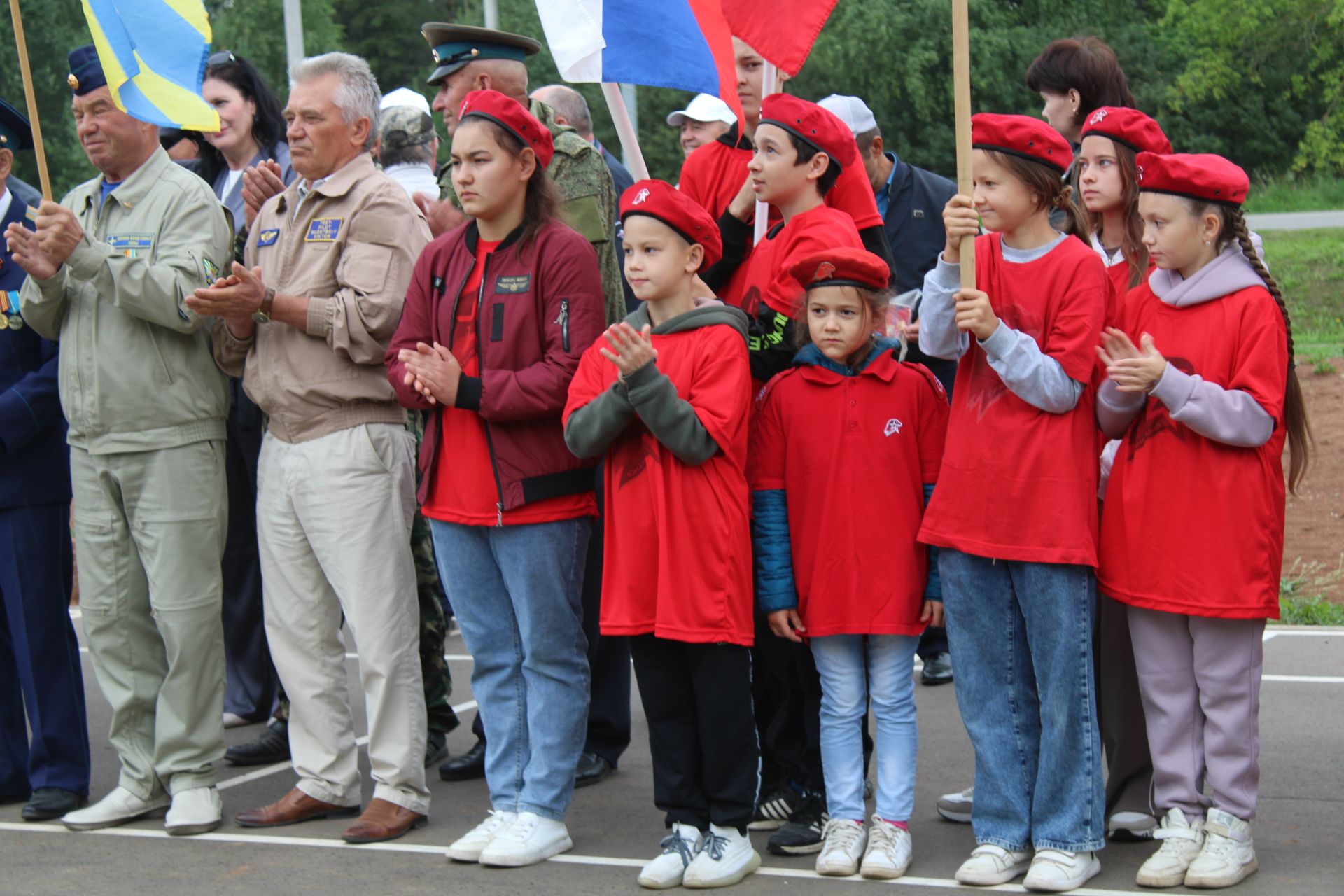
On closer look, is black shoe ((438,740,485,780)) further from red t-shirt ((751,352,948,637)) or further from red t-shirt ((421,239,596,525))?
red t-shirt ((751,352,948,637))

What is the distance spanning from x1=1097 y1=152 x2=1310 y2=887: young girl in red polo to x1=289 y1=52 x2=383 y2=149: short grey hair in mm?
2569

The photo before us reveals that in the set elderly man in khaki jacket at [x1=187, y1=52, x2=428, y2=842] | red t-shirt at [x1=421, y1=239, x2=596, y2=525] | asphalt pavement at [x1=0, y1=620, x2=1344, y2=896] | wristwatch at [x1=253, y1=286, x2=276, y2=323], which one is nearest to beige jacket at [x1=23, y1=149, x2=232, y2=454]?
elderly man in khaki jacket at [x1=187, y1=52, x2=428, y2=842]

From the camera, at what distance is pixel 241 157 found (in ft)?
22.8

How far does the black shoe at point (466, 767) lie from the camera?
6.07m

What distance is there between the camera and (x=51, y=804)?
5.69 m

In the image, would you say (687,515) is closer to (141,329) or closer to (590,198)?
(590,198)

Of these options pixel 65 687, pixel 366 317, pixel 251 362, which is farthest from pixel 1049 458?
pixel 65 687

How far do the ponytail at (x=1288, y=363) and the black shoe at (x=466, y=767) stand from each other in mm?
3055

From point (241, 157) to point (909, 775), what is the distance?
3.98 metres

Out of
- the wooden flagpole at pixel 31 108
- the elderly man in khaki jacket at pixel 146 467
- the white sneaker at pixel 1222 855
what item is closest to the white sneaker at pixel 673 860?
the white sneaker at pixel 1222 855

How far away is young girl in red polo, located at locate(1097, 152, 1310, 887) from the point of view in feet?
14.5

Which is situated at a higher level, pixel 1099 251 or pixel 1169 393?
pixel 1099 251

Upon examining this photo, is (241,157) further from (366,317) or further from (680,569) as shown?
(680,569)

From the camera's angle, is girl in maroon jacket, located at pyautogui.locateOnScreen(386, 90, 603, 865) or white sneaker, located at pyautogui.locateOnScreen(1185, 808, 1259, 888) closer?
white sneaker, located at pyautogui.locateOnScreen(1185, 808, 1259, 888)
